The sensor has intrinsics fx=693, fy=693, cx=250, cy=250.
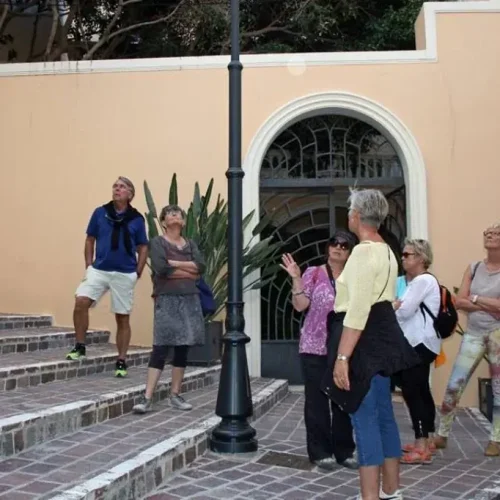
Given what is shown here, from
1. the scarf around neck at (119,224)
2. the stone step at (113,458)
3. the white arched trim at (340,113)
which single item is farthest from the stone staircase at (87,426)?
the white arched trim at (340,113)

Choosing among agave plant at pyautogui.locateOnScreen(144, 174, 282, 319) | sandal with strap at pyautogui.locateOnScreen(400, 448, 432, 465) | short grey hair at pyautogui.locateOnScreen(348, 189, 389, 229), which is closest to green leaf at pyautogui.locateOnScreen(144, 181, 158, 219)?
agave plant at pyautogui.locateOnScreen(144, 174, 282, 319)

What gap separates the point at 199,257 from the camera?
5402 mm

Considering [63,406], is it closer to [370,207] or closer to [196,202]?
[370,207]

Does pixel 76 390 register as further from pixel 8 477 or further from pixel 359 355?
pixel 359 355

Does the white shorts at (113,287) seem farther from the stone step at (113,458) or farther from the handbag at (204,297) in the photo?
the stone step at (113,458)

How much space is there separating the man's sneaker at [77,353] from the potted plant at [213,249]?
1.55 metres

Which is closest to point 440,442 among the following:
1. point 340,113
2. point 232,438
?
point 232,438

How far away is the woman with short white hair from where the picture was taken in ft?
11.0

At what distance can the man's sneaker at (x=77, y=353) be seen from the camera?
612 cm

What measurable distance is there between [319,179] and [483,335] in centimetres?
404

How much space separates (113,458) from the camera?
3996mm

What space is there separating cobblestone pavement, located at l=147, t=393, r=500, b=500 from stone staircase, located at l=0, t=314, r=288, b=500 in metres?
0.19

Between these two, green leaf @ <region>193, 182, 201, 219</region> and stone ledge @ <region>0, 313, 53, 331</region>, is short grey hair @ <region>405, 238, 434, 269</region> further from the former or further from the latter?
stone ledge @ <region>0, 313, 53, 331</region>

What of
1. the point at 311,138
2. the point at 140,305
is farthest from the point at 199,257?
the point at 311,138
